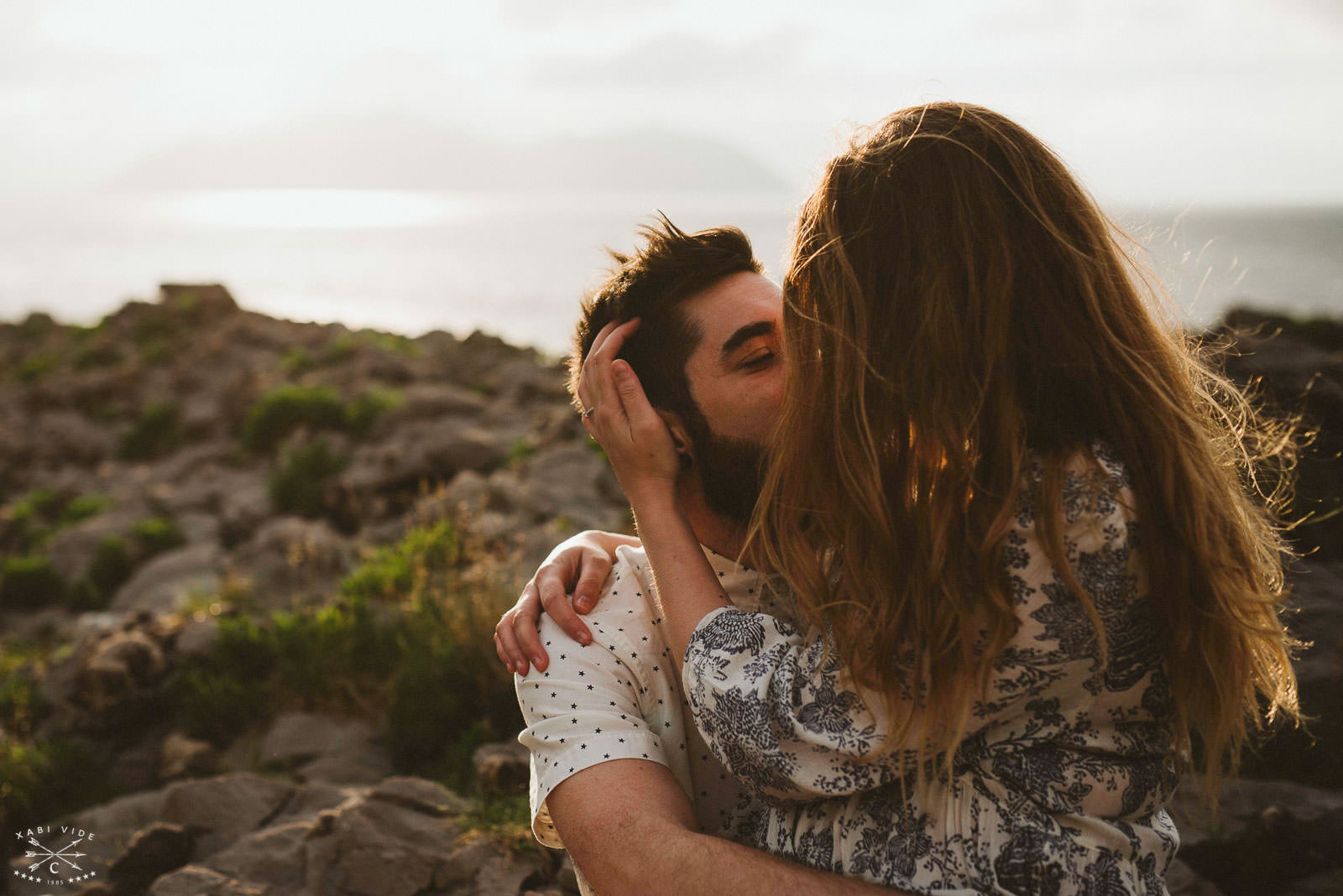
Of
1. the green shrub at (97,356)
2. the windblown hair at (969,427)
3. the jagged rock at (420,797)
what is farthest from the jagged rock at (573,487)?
the green shrub at (97,356)

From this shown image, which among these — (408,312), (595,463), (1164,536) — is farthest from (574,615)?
(408,312)

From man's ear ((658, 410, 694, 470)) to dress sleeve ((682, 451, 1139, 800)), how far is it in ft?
3.08

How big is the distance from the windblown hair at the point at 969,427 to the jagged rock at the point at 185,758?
424 cm

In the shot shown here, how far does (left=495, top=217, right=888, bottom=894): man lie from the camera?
2.03m

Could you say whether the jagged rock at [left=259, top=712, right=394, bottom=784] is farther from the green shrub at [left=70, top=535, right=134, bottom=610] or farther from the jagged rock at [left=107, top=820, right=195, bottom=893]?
the green shrub at [left=70, top=535, right=134, bottom=610]

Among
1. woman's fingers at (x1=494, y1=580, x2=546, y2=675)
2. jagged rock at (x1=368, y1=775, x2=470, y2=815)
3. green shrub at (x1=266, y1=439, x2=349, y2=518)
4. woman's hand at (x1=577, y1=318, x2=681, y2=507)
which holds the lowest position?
jagged rock at (x1=368, y1=775, x2=470, y2=815)

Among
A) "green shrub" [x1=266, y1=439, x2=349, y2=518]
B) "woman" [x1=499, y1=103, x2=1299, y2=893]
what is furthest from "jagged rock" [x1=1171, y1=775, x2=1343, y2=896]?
"green shrub" [x1=266, y1=439, x2=349, y2=518]

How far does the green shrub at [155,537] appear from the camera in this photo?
855 centimetres

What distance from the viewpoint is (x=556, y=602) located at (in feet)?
8.33

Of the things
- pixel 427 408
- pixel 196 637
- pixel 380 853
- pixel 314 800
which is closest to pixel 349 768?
pixel 314 800

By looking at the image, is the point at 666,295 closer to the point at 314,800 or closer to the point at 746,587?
the point at 746,587

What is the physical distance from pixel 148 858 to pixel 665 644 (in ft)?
8.85

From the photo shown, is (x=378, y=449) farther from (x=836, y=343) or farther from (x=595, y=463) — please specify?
(x=836, y=343)

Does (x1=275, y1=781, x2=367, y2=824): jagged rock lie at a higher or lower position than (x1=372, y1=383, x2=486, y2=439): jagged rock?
lower
